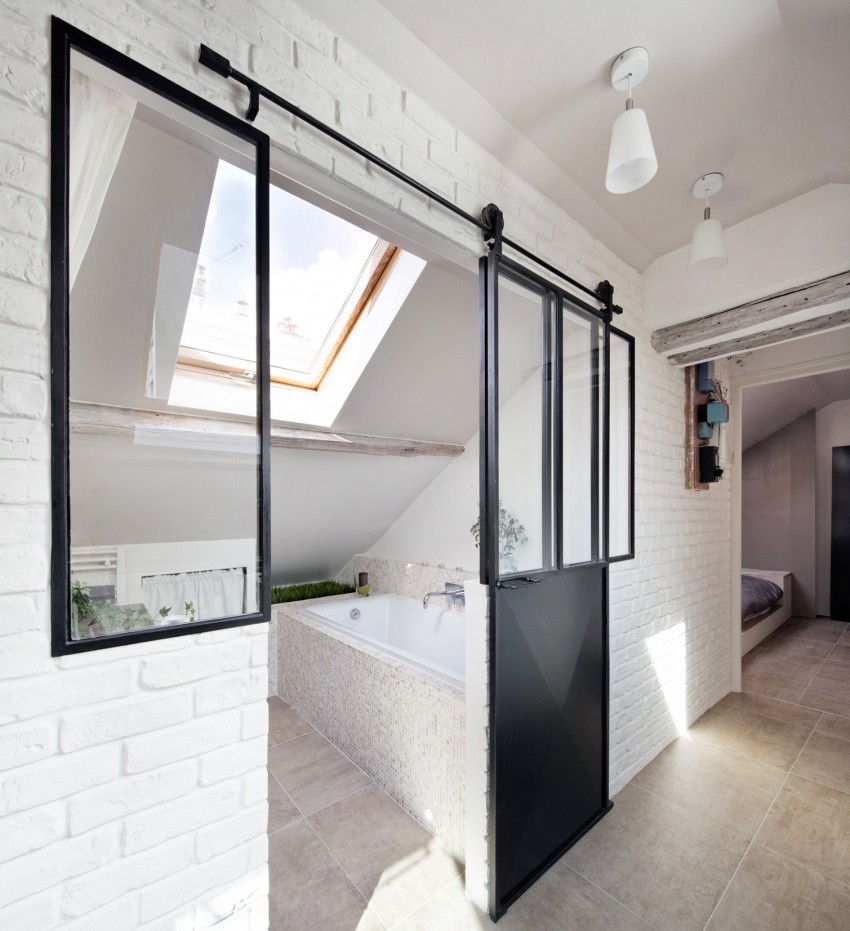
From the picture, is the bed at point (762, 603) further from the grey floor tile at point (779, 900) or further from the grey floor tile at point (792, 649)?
the grey floor tile at point (779, 900)

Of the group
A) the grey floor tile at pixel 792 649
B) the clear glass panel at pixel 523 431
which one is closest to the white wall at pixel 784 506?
the grey floor tile at pixel 792 649

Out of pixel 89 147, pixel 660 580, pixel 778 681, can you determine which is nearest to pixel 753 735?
pixel 778 681

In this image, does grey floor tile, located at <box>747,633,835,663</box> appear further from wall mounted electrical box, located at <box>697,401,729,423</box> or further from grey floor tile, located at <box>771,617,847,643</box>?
wall mounted electrical box, located at <box>697,401,729,423</box>

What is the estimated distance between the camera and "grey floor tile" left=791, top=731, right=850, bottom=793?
2.29 meters

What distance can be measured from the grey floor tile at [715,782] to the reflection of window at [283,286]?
102 inches

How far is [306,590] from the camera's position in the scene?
372 centimetres

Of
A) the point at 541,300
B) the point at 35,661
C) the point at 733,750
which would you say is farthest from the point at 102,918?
the point at 733,750

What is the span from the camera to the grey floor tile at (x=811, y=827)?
180cm

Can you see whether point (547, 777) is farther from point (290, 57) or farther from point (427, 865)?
point (290, 57)

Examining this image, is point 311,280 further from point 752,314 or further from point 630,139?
point 752,314

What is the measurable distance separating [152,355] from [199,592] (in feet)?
1.84

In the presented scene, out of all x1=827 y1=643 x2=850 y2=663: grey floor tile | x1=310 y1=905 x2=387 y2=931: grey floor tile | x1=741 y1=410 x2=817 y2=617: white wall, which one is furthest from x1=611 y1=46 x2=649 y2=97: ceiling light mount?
x1=741 y1=410 x2=817 y2=617: white wall

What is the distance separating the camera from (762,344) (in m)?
2.42

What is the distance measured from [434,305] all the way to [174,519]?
1.53 metres
